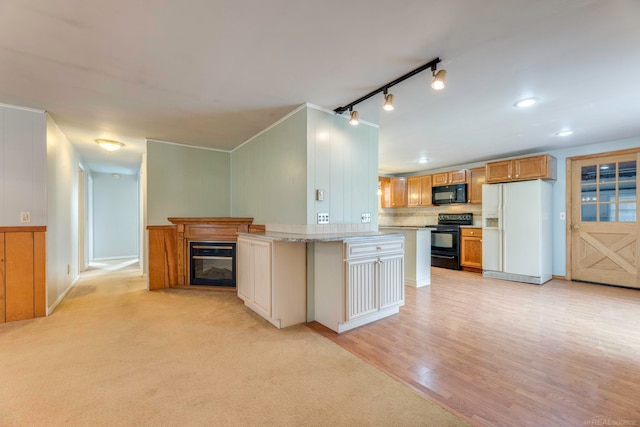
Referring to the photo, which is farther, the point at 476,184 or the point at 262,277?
the point at 476,184

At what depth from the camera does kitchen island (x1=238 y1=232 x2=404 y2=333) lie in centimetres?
271

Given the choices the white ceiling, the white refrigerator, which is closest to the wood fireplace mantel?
the white ceiling

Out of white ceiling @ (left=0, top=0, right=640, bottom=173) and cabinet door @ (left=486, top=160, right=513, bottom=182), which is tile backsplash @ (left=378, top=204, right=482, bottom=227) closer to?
cabinet door @ (left=486, top=160, right=513, bottom=182)

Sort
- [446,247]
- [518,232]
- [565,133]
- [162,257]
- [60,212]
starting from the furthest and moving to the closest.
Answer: [446,247]
[518,232]
[162,257]
[565,133]
[60,212]

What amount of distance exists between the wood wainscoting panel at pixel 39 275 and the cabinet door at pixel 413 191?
675cm

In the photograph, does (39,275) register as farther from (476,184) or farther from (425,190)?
(476,184)

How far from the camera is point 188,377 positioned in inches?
77.2

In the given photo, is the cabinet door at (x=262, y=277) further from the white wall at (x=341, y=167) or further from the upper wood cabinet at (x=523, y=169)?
the upper wood cabinet at (x=523, y=169)

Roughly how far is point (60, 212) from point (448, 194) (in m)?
6.90

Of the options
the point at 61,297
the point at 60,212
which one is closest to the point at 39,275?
the point at 61,297

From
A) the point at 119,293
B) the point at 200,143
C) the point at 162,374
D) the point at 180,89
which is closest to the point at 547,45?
the point at 180,89

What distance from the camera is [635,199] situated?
4211mm

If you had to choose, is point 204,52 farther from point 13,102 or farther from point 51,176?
point 51,176

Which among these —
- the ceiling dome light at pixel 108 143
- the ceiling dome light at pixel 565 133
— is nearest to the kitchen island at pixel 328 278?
the ceiling dome light at pixel 108 143
